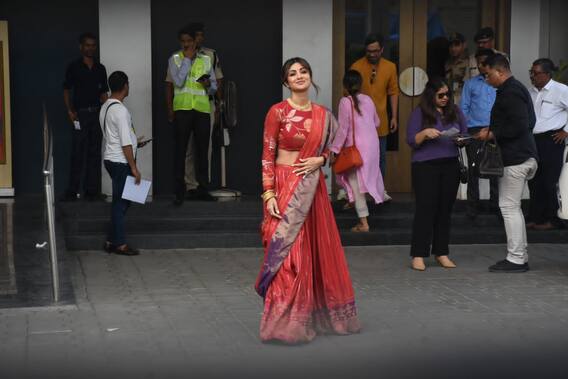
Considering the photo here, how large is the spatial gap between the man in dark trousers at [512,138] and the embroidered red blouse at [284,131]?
9.77 ft

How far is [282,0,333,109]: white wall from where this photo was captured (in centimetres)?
1349

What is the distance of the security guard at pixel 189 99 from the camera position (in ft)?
39.5

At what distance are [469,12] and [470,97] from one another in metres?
2.37

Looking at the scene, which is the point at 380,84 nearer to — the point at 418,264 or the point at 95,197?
the point at 418,264

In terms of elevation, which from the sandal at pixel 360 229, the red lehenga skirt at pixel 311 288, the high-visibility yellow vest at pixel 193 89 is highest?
the high-visibility yellow vest at pixel 193 89

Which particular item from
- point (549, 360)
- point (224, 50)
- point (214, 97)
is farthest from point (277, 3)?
point (549, 360)

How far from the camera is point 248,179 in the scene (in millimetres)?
13867

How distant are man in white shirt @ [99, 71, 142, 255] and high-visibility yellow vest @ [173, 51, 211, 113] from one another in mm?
1533

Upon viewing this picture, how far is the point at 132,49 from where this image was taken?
1313 cm

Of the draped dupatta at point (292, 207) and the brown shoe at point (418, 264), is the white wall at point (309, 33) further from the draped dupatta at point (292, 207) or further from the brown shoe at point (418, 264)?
the draped dupatta at point (292, 207)

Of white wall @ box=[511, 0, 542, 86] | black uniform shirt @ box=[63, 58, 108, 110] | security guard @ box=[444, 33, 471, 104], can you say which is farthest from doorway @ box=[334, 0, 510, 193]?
black uniform shirt @ box=[63, 58, 108, 110]

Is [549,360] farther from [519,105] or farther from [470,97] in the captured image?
[470,97]

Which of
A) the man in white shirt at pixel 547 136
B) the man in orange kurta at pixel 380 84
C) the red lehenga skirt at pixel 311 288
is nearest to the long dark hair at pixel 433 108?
the man in white shirt at pixel 547 136

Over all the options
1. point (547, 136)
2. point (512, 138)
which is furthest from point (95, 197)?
point (547, 136)
